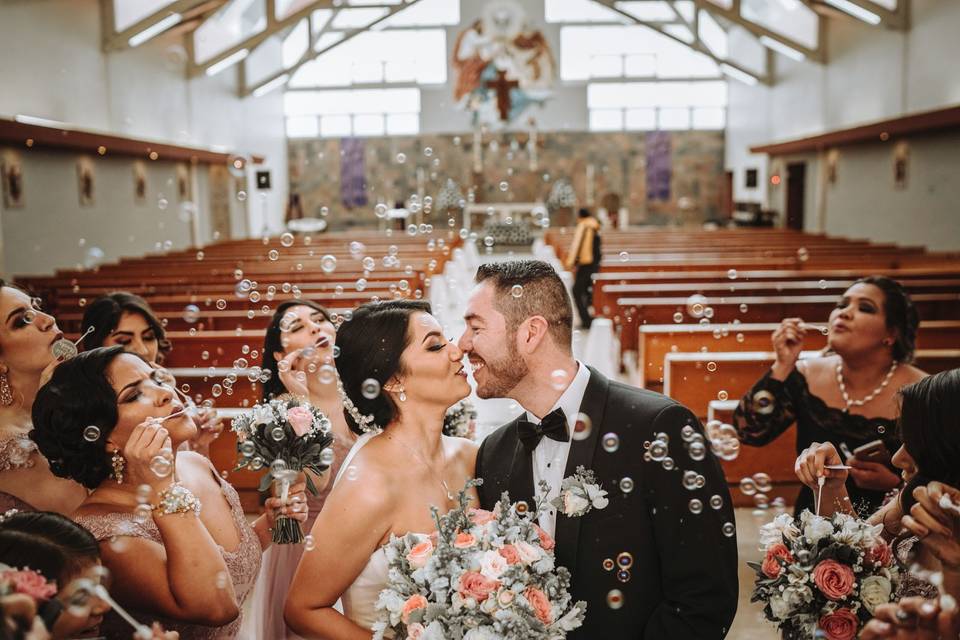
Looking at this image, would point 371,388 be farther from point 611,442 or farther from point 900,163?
point 900,163

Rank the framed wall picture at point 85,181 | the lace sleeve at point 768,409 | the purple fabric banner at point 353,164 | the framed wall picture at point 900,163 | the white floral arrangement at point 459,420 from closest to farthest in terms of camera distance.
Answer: the lace sleeve at point 768,409, the white floral arrangement at point 459,420, the framed wall picture at point 85,181, the framed wall picture at point 900,163, the purple fabric banner at point 353,164

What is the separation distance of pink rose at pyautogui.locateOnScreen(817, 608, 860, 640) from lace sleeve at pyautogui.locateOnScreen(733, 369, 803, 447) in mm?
1123

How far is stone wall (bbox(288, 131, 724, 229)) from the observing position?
2606 centimetres

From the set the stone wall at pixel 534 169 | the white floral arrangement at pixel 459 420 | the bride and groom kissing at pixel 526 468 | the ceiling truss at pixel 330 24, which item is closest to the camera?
the bride and groom kissing at pixel 526 468

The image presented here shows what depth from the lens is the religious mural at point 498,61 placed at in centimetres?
2562

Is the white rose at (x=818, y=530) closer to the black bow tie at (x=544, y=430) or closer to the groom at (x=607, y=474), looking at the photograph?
the groom at (x=607, y=474)

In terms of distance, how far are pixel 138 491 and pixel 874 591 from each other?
69.9 inches

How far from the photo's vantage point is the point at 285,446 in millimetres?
2430

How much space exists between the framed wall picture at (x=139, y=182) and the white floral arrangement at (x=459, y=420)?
15.2 metres

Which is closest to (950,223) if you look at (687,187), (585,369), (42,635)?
(687,187)

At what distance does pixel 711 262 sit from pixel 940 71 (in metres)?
7.58

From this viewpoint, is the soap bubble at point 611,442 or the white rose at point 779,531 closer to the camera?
the soap bubble at point 611,442

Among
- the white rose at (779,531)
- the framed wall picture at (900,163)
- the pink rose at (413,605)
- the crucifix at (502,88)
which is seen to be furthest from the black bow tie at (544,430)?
the crucifix at (502,88)

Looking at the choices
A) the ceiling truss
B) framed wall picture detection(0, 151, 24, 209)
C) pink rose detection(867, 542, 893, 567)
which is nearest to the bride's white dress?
Result: pink rose detection(867, 542, 893, 567)
